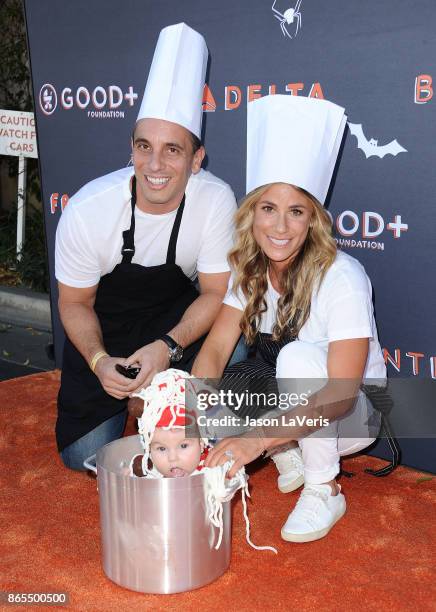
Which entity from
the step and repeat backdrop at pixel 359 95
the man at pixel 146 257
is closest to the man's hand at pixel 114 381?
the man at pixel 146 257

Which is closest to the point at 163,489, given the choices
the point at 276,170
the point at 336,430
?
the point at 336,430

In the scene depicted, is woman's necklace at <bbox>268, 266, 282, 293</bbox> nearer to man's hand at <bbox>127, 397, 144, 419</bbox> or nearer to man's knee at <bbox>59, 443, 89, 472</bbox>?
A: man's hand at <bbox>127, 397, 144, 419</bbox>

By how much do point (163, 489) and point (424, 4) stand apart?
59.3 inches

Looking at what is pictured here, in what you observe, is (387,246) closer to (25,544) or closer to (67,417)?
(67,417)

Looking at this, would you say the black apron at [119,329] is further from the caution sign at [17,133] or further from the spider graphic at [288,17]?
the caution sign at [17,133]

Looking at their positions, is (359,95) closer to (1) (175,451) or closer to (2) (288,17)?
(2) (288,17)

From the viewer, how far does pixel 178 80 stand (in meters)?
2.45

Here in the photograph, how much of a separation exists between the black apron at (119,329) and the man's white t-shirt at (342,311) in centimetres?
37

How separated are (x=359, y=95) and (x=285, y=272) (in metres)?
0.61

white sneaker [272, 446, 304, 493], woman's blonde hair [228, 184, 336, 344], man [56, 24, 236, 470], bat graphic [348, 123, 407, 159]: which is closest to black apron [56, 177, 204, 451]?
man [56, 24, 236, 470]

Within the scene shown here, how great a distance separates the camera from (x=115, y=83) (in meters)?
3.17

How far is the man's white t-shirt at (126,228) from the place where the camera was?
252 cm

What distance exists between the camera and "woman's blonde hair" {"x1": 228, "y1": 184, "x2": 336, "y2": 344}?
219 centimetres

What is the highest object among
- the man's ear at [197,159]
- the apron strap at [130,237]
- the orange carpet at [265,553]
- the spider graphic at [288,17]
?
the spider graphic at [288,17]
